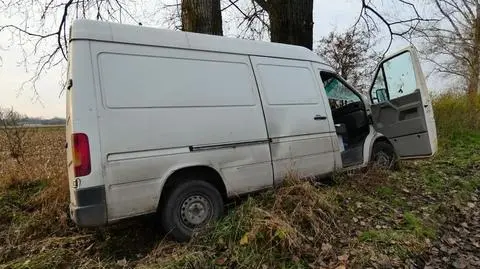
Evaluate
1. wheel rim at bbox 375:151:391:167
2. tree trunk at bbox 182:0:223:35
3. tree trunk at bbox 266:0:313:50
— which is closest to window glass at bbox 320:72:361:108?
wheel rim at bbox 375:151:391:167

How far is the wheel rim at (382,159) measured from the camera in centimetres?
684

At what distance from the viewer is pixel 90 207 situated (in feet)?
12.4

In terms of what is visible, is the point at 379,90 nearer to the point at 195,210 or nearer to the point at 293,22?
the point at 293,22

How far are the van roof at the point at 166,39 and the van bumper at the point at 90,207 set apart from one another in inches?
59.4

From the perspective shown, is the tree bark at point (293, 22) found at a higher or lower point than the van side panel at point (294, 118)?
higher

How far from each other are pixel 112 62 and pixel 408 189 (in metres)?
4.55

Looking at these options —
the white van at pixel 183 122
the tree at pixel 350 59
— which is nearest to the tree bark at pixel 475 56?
the tree at pixel 350 59

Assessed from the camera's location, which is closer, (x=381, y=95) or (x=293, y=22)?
(x=381, y=95)

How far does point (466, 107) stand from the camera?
44.2ft

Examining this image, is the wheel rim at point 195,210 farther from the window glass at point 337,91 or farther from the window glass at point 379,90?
the window glass at point 379,90

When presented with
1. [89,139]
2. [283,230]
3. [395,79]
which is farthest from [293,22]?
[89,139]

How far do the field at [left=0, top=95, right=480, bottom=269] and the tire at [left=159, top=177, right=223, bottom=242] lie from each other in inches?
6.5

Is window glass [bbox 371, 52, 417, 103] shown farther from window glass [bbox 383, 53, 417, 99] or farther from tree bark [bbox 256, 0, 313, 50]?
tree bark [bbox 256, 0, 313, 50]

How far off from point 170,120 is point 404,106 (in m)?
Answer: 4.19
